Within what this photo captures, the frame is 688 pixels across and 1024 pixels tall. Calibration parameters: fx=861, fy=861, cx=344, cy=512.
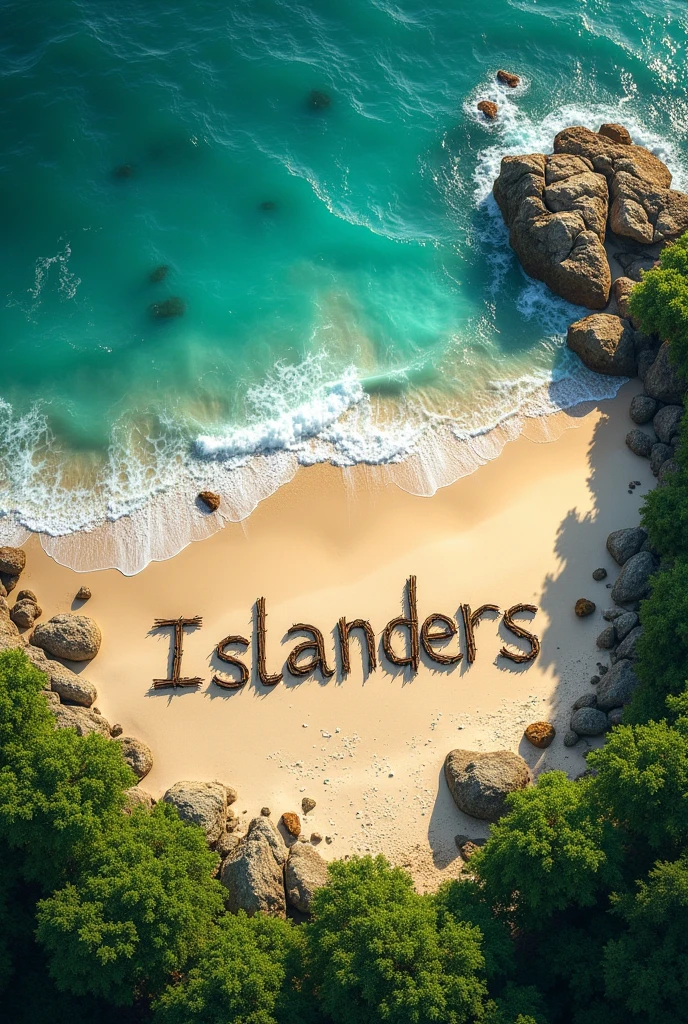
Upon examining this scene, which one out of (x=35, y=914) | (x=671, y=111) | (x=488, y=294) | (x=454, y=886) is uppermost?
(x=671, y=111)

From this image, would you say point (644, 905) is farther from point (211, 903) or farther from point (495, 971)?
point (211, 903)

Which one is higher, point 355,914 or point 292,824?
point 355,914

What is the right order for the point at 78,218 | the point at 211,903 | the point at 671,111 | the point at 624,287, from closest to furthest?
the point at 211,903
the point at 624,287
the point at 78,218
the point at 671,111

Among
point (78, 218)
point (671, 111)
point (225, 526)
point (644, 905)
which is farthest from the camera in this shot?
point (671, 111)

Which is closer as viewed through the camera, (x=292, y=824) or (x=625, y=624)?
(x=292, y=824)

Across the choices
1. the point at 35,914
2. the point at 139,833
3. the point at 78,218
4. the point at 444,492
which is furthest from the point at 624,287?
the point at 35,914

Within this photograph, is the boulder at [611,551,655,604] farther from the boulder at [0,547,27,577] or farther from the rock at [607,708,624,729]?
the boulder at [0,547,27,577]

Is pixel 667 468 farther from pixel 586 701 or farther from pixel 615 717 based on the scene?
pixel 615 717

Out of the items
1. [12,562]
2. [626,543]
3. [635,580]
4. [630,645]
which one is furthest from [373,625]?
[12,562]
